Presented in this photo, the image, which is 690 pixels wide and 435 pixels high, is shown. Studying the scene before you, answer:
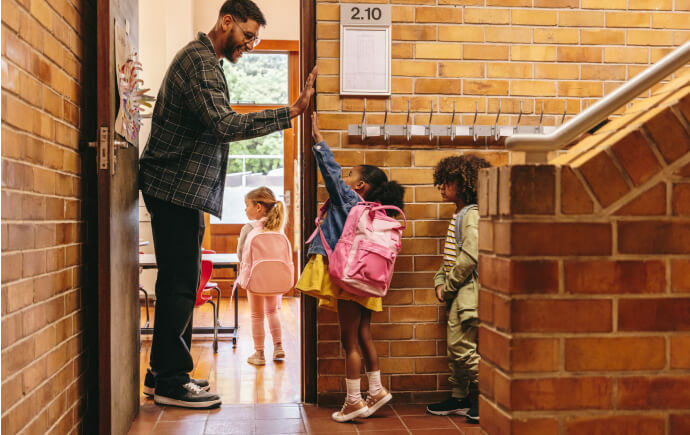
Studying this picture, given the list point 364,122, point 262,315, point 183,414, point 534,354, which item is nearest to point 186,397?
point 183,414

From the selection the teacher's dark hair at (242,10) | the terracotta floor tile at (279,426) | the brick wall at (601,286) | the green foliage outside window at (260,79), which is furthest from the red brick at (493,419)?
the green foliage outside window at (260,79)

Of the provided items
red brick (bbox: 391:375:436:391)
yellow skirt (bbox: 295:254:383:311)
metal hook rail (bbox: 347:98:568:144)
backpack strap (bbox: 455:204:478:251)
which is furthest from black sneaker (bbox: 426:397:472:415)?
metal hook rail (bbox: 347:98:568:144)

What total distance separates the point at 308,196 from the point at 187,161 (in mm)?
613

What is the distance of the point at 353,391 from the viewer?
111 inches

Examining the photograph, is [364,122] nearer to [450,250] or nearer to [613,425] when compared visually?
[450,250]

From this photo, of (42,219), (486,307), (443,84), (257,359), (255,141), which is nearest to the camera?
(486,307)

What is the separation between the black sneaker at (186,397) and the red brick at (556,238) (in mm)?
2098

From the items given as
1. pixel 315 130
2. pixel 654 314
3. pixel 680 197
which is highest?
pixel 315 130

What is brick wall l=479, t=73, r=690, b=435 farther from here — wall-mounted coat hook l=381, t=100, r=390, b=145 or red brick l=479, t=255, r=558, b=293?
wall-mounted coat hook l=381, t=100, r=390, b=145

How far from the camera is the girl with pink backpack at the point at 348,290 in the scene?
2.80m

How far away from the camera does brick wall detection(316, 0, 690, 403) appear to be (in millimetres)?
3082

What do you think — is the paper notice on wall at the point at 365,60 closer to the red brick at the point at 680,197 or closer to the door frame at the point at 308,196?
the door frame at the point at 308,196

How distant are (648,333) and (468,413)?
1722 millimetres

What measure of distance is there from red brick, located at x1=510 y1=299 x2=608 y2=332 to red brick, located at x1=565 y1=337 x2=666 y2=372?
28mm
